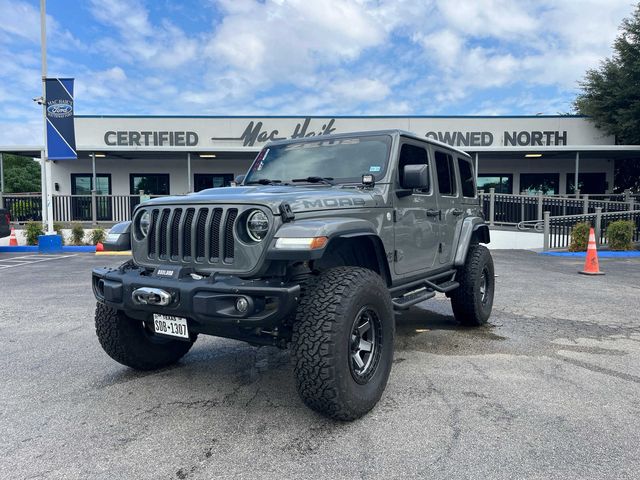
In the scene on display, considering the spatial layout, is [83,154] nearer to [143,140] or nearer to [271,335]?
[143,140]

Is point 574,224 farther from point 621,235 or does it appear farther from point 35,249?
point 35,249

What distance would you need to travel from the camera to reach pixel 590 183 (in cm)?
2172

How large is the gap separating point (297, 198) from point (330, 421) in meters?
1.47

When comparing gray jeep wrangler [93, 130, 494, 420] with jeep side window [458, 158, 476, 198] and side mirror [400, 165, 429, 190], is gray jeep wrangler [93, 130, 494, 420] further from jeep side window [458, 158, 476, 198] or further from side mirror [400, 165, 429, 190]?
jeep side window [458, 158, 476, 198]

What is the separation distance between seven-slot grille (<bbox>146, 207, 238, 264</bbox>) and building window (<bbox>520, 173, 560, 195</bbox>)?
20760 millimetres

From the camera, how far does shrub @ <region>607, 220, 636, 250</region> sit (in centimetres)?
1341

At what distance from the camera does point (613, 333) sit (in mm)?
5359

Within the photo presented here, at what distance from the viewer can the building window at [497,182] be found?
21.2m

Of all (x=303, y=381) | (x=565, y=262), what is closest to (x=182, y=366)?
(x=303, y=381)

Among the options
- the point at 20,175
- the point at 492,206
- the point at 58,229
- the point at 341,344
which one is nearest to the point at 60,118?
the point at 58,229

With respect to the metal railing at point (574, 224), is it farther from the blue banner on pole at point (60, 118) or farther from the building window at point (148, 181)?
the building window at point (148, 181)

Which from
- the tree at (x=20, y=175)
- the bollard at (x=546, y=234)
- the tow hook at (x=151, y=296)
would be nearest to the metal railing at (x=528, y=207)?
the bollard at (x=546, y=234)

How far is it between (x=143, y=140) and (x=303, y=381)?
1942 cm

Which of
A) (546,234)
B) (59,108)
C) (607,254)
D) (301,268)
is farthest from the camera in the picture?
(546,234)
